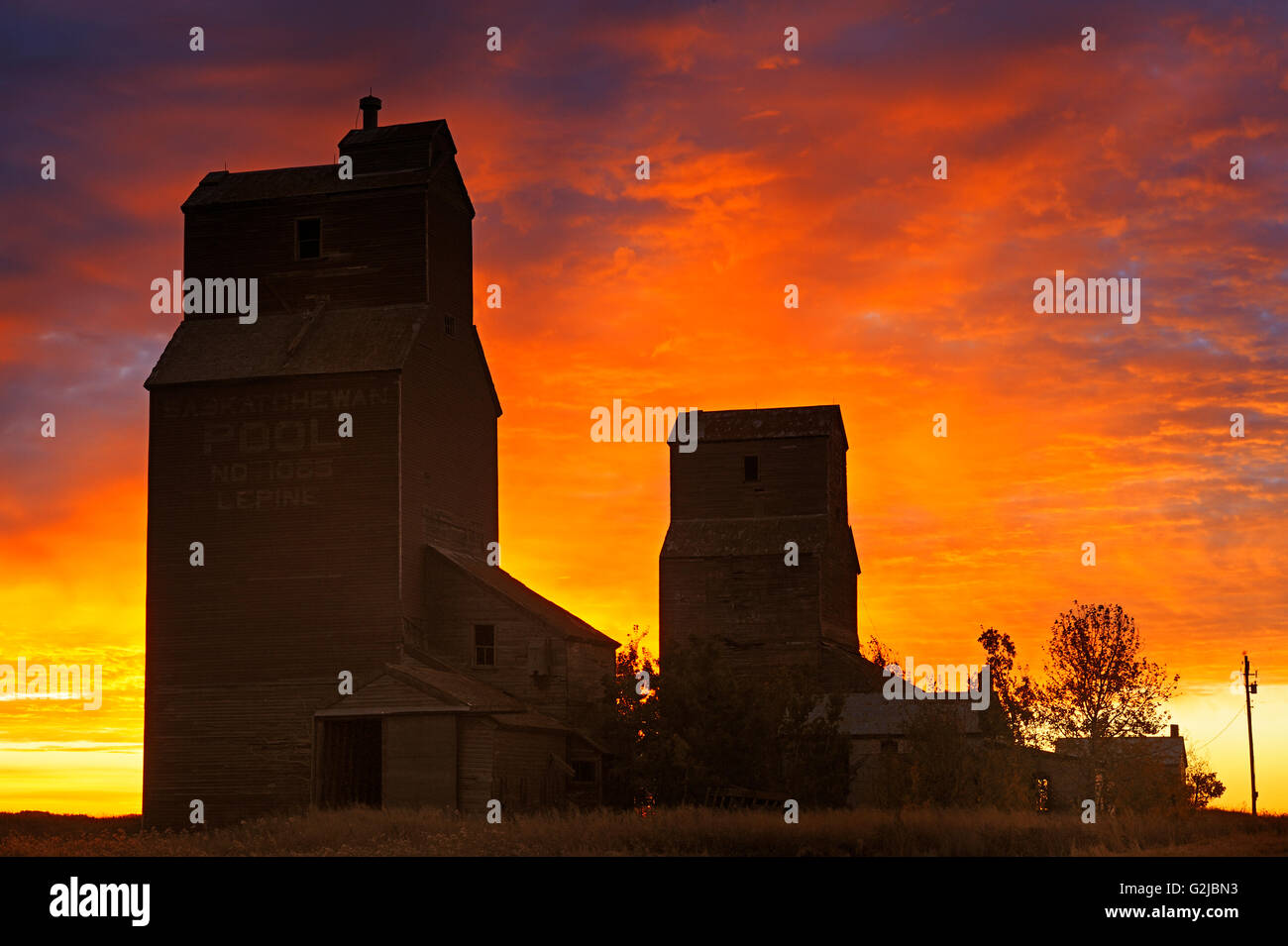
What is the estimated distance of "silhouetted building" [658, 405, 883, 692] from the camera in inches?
2223

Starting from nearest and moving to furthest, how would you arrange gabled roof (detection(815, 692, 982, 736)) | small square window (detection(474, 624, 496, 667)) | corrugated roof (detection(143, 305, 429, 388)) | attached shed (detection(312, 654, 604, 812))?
1. attached shed (detection(312, 654, 604, 812))
2. corrugated roof (detection(143, 305, 429, 388))
3. small square window (detection(474, 624, 496, 667))
4. gabled roof (detection(815, 692, 982, 736))

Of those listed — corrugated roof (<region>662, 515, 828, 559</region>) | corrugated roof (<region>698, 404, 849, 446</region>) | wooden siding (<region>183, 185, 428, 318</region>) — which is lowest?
corrugated roof (<region>662, 515, 828, 559</region>)

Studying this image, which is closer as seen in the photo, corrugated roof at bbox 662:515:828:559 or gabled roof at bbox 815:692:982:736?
gabled roof at bbox 815:692:982:736

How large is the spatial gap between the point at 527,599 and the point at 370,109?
683 inches

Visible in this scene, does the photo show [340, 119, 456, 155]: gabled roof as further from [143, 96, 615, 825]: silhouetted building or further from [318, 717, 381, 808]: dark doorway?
[318, 717, 381, 808]: dark doorway

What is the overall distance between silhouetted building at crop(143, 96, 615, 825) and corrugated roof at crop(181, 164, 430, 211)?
89 millimetres

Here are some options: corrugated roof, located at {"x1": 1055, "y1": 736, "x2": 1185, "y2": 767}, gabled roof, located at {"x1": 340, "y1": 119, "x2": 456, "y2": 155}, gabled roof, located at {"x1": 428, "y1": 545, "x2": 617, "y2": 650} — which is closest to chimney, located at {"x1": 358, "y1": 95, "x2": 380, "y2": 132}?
gabled roof, located at {"x1": 340, "y1": 119, "x2": 456, "y2": 155}

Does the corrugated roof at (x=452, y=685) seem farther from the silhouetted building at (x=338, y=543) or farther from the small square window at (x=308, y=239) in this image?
the small square window at (x=308, y=239)

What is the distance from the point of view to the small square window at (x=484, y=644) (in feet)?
148

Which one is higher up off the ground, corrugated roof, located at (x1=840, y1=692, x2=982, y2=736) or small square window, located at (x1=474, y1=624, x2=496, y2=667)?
small square window, located at (x1=474, y1=624, x2=496, y2=667)

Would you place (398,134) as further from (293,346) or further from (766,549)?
(766,549)

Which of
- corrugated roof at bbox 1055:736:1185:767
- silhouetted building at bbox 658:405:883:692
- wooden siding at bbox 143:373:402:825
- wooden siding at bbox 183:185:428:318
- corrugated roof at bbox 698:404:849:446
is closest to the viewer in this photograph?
wooden siding at bbox 143:373:402:825
